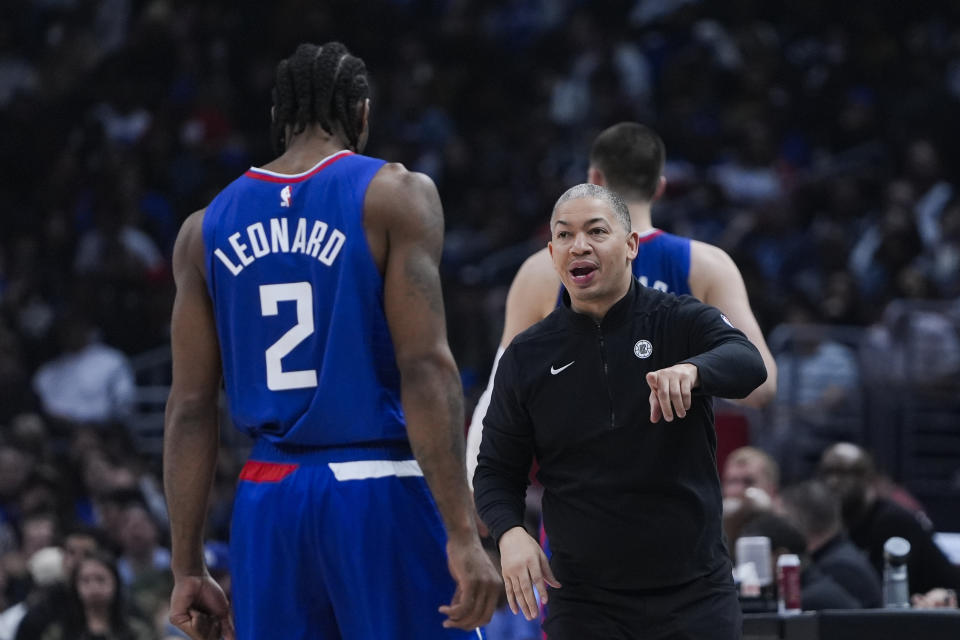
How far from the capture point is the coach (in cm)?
400

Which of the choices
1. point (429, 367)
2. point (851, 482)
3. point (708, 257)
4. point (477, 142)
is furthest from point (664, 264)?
point (477, 142)

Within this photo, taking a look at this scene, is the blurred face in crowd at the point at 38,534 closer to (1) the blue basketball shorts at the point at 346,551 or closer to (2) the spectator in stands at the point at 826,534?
(2) the spectator in stands at the point at 826,534

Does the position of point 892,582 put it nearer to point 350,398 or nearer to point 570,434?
point 570,434

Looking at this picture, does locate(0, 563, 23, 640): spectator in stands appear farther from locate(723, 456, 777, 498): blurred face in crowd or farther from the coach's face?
the coach's face

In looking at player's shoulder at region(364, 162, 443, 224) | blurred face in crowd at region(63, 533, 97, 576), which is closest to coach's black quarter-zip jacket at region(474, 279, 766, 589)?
player's shoulder at region(364, 162, 443, 224)

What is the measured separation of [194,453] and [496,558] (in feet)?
17.7

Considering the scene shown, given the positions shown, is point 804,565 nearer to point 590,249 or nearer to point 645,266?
point 645,266

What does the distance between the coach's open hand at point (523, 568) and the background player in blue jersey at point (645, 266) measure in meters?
1.05

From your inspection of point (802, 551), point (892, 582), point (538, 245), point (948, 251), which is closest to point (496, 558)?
point (802, 551)

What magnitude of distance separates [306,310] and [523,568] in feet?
2.90

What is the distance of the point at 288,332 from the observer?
415 centimetres

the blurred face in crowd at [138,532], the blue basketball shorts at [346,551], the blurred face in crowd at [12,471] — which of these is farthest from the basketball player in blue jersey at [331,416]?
the blurred face in crowd at [12,471]

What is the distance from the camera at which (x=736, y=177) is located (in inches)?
606

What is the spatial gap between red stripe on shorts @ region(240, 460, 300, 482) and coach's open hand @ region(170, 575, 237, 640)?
32 cm
